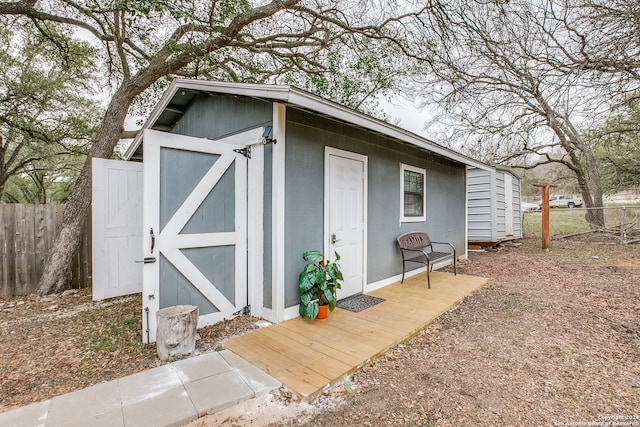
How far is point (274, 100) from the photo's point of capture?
3250mm

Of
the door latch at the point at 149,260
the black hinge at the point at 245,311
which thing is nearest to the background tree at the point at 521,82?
the black hinge at the point at 245,311

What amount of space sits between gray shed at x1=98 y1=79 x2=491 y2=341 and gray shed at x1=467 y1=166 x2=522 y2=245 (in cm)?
524

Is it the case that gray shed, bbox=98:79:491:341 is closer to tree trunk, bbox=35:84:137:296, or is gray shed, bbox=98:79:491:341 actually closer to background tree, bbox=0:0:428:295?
tree trunk, bbox=35:84:137:296

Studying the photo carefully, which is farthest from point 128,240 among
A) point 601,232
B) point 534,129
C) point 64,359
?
point 601,232

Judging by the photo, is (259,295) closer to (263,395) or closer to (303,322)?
(303,322)

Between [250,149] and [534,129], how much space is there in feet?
37.5

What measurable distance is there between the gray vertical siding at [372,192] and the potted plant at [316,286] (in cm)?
19

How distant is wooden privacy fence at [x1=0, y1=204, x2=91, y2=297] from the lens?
175 inches

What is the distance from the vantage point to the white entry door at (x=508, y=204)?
944 centimetres

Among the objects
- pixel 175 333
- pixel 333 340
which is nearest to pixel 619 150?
pixel 333 340

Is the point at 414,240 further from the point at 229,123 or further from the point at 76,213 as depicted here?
the point at 76,213

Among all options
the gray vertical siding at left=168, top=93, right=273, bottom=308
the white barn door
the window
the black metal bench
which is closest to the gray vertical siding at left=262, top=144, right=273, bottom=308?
the gray vertical siding at left=168, top=93, right=273, bottom=308

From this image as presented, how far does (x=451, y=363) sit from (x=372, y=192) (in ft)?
8.74

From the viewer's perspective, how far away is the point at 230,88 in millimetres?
3266
